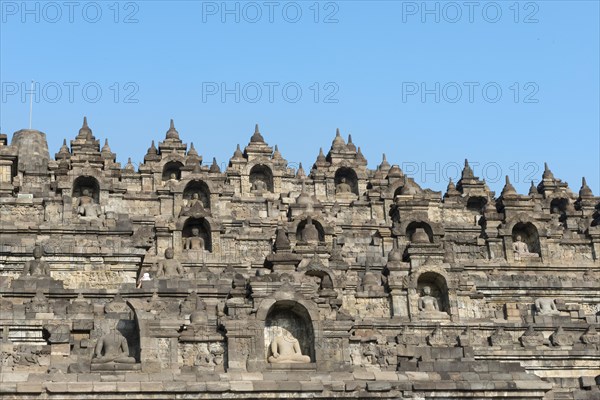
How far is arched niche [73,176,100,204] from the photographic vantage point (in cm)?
5928

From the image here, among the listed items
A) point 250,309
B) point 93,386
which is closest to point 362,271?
point 250,309

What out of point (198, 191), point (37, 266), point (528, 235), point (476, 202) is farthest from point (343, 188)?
point (37, 266)

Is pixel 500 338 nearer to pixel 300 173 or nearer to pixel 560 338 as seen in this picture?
pixel 560 338

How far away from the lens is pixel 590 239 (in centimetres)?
5900

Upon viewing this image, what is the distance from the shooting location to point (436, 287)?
166 feet

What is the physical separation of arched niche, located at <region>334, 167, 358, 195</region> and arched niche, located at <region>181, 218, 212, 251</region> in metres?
13.1

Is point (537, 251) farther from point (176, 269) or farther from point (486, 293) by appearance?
point (176, 269)

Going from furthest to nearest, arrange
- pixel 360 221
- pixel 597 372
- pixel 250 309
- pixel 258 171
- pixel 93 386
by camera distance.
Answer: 1. pixel 258 171
2. pixel 360 221
3. pixel 597 372
4. pixel 250 309
5. pixel 93 386

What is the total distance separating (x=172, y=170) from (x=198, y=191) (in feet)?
19.8

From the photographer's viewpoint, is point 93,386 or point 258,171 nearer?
point 93,386

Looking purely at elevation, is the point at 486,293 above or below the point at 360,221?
below

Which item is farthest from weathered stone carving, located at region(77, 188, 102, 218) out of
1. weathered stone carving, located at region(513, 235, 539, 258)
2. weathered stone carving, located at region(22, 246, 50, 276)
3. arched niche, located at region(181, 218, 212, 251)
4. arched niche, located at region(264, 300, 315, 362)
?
weathered stone carving, located at region(513, 235, 539, 258)

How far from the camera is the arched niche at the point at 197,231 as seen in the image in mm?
55969

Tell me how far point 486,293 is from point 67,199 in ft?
65.6
